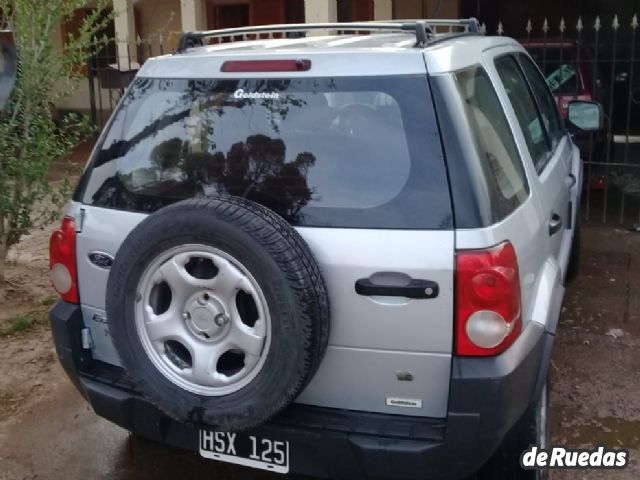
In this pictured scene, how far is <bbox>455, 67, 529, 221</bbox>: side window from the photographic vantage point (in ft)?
9.03

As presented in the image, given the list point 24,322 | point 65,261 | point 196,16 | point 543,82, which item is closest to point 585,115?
point 543,82

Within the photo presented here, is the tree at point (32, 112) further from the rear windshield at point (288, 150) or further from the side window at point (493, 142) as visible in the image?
the side window at point (493, 142)

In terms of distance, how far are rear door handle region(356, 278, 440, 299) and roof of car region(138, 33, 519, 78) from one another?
0.73m

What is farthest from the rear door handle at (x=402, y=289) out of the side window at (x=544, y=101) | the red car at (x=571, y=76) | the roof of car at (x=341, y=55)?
the red car at (x=571, y=76)

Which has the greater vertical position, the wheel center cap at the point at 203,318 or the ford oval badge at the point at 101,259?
the ford oval badge at the point at 101,259

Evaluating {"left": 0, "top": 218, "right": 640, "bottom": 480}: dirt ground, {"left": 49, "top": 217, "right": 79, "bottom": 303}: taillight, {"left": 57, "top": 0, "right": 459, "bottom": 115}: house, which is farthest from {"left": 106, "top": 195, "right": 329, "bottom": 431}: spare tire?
{"left": 57, "top": 0, "right": 459, "bottom": 115}: house

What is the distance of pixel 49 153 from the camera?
573 centimetres

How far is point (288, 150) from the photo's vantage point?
9.57ft

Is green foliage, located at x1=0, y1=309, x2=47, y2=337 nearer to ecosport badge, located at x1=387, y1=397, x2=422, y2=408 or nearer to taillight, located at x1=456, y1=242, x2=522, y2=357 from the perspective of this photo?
ecosport badge, located at x1=387, y1=397, x2=422, y2=408

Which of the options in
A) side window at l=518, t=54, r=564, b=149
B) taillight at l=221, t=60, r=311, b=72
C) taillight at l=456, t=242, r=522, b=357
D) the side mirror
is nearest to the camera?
taillight at l=456, t=242, r=522, b=357

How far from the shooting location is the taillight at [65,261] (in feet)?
10.4

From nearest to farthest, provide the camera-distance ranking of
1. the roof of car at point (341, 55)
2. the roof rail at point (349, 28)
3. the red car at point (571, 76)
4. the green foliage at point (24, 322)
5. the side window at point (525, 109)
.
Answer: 1. the roof of car at point (341, 55)
2. the roof rail at point (349, 28)
3. the side window at point (525, 109)
4. the green foliage at point (24, 322)
5. the red car at point (571, 76)

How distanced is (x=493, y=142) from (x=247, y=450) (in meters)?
1.41

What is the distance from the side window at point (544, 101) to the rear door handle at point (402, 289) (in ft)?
7.50
